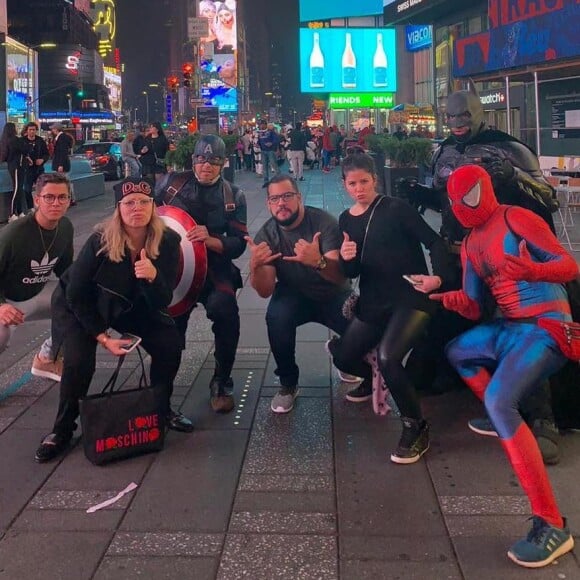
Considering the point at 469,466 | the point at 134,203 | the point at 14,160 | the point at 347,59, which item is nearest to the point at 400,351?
the point at 469,466

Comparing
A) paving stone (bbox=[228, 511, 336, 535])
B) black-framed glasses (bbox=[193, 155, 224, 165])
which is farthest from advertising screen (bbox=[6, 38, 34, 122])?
paving stone (bbox=[228, 511, 336, 535])

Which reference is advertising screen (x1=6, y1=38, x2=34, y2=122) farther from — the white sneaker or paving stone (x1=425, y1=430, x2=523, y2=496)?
paving stone (x1=425, y1=430, x2=523, y2=496)

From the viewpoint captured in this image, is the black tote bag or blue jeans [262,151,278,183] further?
blue jeans [262,151,278,183]

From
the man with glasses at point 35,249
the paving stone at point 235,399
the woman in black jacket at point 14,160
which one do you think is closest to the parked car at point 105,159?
the woman in black jacket at point 14,160

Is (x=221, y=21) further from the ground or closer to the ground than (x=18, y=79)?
further from the ground

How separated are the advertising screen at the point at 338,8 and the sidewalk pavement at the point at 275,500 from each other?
47.4 meters

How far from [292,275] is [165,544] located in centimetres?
223

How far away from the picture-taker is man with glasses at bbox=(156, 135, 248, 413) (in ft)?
17.6

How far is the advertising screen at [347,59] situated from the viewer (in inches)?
1734

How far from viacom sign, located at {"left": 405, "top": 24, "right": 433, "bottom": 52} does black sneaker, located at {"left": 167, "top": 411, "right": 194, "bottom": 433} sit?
40.9 meters

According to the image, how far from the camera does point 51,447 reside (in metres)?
4.52

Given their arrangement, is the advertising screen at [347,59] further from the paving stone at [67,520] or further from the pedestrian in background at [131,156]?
the paving stone at [67,520]

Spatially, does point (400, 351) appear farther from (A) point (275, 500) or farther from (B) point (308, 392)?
(B) point (308, 392)

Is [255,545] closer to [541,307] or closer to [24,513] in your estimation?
[24,513]
